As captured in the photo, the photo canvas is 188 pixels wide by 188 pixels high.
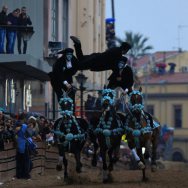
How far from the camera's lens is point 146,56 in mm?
117875

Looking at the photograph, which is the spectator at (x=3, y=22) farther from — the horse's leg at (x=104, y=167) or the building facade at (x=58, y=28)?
the horse's leg at (x=104, y=167)

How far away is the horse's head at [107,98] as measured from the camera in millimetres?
22308

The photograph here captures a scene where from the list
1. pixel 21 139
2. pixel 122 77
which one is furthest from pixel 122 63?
pixel 21 139

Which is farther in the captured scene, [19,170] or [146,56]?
[146,56]

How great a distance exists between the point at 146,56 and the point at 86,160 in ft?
277

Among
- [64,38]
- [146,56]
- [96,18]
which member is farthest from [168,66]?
[64,38]

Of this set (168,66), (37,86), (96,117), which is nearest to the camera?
(96,117)

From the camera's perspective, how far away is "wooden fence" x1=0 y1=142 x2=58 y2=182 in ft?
82.4

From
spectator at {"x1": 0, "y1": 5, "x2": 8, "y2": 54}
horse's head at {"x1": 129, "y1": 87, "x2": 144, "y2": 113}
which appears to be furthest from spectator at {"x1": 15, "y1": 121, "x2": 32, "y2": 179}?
spectator at {"x1": 0, "y1": 5, "x2": 8, "y2": 54}

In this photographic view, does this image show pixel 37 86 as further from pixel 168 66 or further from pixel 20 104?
pixel 168 66

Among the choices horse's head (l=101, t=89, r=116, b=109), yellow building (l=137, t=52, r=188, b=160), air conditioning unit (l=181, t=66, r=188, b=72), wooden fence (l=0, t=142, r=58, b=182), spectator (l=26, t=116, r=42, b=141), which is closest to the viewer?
horse's head (l=101, t=89, r=116, b=109)

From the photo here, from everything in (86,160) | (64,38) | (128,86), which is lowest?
(86,160)

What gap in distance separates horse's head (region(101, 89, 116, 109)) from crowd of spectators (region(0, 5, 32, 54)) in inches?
364

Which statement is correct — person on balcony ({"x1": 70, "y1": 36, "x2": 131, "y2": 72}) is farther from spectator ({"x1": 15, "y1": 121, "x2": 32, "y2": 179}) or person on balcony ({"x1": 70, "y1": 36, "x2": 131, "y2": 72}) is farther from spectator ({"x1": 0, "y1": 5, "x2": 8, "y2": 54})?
spectator ({"x1": 0, "y1": 5, "x2": 8, "y2": 54})
